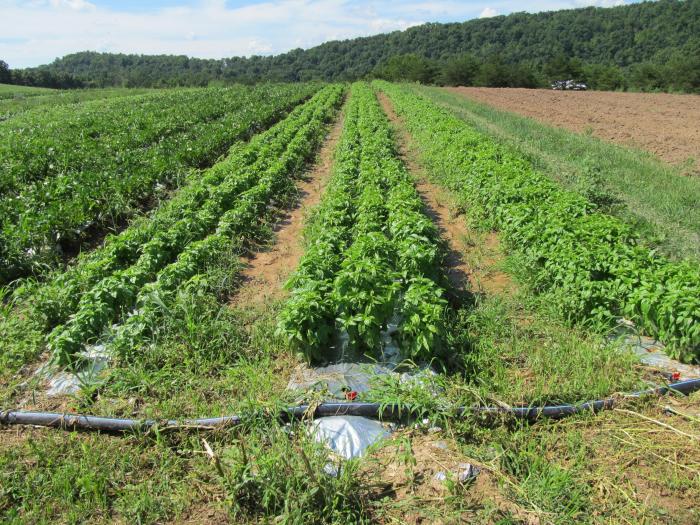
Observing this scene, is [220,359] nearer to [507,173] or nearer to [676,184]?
[507,173]

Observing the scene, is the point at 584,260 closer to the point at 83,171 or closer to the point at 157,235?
the point at 157,235

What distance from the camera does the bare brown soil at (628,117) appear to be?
1491cm

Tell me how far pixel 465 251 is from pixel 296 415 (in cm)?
471

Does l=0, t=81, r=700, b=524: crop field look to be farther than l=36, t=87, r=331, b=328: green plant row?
No

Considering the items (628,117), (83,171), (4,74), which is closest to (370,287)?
(83,171)

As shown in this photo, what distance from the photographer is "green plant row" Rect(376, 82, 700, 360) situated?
15.0ft

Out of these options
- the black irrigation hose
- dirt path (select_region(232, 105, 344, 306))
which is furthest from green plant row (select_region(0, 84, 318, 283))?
the black irrigation hose

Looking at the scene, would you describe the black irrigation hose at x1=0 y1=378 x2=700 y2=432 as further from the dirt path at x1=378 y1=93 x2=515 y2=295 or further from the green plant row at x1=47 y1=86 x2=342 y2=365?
the dirt path at x1=378 y1=93 x2=515 y2=295

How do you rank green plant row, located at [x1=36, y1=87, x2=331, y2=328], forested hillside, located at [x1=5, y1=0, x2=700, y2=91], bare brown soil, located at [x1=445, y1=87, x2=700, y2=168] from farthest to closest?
forested hillside, located at [x1=5, y1=0, x2=700, y2=91]
bare brown soil, located at [x1=445, y1=87, x2=700, y2=168]
green plant row, located at [x1=36, y1=87, x2=331, y2=328]

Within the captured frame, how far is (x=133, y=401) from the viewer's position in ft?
13.8

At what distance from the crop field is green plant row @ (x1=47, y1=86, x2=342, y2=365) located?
4 centimetres

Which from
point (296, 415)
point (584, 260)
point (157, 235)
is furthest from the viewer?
point (157, 235)

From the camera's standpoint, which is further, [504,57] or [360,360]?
[504,57]

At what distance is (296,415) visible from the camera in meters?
3.99
